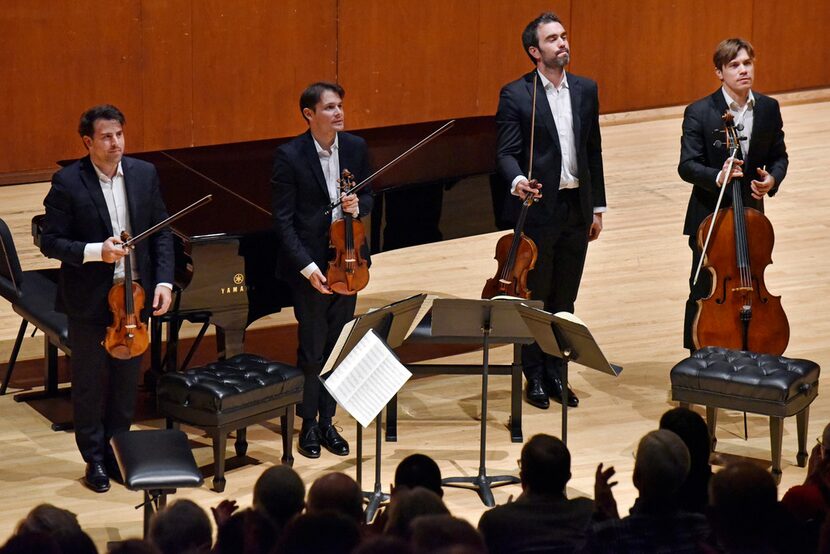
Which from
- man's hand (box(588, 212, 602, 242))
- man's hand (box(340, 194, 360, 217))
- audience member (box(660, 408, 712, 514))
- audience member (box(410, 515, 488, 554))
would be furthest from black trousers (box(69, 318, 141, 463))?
audience member (box(410, 515, 488, 554))

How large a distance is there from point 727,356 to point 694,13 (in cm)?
683

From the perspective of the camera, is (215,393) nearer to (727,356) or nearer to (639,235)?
(727,356)

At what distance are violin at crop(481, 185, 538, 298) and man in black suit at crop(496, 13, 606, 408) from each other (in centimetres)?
24

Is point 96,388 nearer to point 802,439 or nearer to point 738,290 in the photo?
point 738,290

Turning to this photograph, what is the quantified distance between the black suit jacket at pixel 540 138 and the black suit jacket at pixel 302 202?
75cm

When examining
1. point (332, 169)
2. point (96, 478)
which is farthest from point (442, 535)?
point (332, 169)

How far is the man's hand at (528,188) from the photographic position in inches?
245

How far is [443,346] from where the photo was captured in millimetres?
7543

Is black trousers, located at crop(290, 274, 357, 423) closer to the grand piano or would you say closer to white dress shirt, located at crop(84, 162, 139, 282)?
the grand piano

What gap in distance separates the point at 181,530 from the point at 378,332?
175 cm

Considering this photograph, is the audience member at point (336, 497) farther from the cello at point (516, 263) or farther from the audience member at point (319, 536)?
the cello at point (516, 263)

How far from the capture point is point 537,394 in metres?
6.72

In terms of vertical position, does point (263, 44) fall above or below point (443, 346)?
above

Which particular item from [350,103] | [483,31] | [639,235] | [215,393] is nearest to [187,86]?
[350,103]
